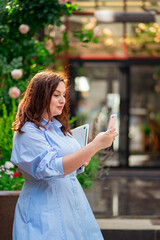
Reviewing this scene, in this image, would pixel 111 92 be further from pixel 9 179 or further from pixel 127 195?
pixel 9 179

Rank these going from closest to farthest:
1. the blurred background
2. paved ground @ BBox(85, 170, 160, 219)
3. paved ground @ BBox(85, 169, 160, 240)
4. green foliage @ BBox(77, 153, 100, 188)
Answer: paved ground @ BBox(85, 169, 160, 240), green foliage @ BBox(77, 153, 100, 188), paved ground @ BBox(85, 170, 160, 219), the blurred background

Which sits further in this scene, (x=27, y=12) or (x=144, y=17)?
(x=144, y=17)

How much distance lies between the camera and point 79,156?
1998 mm

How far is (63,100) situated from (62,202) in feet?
1.75

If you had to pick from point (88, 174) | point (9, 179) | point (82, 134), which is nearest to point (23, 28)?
point (88, 174)

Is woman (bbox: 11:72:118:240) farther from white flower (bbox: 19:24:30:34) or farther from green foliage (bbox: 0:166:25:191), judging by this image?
white flower (bbox: 19:24:30:34)

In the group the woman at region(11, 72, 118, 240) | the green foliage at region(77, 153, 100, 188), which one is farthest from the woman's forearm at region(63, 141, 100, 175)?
the green foliage at region(77, 153, 100, 188)

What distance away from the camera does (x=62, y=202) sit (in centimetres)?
217

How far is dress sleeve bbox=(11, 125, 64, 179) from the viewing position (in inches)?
79.6

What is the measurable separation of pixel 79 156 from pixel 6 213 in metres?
1.40

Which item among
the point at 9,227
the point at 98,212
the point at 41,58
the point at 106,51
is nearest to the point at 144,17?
the point at 106,51

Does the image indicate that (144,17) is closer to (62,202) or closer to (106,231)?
(106,231)

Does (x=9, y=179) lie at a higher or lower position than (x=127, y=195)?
higher

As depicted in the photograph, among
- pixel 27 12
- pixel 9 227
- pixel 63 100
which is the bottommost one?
pixel 9 227
